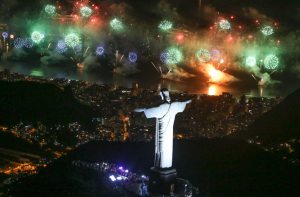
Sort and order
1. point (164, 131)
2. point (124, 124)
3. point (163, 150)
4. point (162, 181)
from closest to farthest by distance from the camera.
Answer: point (162, 181) < point (163, 150) < point (164, 131) < point (124, 124)

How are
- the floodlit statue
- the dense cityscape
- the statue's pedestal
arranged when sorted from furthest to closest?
the dense cityscape, the floodlit statue, the statue's pedestal

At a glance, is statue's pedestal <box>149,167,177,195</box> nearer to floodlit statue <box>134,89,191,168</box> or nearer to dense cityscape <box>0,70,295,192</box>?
floodlit statue <box>134,89,191,168</box>

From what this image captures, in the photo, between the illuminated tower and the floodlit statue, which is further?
the floodlit statue

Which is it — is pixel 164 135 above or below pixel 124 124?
below

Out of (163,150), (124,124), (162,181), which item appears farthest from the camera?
(124,124)

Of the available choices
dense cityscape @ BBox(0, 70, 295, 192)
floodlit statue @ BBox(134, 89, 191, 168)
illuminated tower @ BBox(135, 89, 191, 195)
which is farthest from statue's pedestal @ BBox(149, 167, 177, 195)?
dense cityscape @ BBox(0, 70, 295, 192)

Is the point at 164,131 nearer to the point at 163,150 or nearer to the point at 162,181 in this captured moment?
the point at 163,150

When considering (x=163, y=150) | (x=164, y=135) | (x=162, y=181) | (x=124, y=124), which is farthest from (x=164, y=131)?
(x=124, y=124)

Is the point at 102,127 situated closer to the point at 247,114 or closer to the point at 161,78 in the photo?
the point at 247,114

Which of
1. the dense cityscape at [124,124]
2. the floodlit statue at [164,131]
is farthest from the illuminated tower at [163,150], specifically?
the dense cityscape at [124,124]
